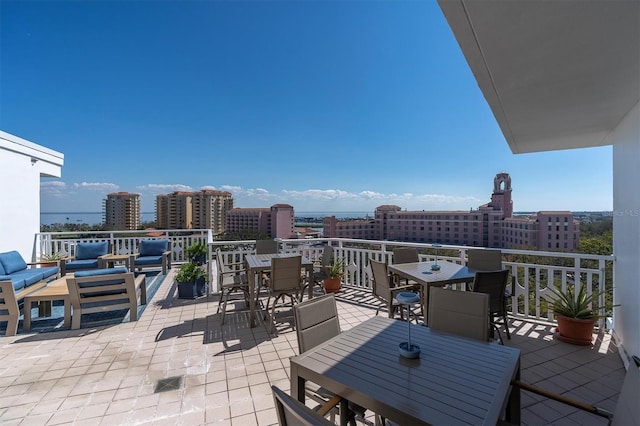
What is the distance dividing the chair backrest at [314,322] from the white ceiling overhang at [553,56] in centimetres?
191

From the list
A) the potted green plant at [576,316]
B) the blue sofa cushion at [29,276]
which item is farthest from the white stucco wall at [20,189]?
the potted green plant at [576,316]

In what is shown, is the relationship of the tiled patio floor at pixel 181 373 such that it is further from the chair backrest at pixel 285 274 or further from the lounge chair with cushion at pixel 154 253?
the lounge chair with cushion at pixel 154 253

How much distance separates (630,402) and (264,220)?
1575 centimetres

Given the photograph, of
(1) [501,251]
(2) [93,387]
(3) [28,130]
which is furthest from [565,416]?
(3) [28,130]

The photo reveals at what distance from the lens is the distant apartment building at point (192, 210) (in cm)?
1507

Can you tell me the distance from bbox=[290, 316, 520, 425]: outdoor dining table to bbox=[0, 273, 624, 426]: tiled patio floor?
0.98 metres

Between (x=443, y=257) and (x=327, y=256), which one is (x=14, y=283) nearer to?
(x=327, y=256)

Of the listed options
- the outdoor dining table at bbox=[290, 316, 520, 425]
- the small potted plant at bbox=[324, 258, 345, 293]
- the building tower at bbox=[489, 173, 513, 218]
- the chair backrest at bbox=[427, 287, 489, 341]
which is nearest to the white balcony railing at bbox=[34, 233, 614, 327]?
the small potted plant at bbox=[324, 258, 345, 293]

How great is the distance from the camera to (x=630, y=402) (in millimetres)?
1082

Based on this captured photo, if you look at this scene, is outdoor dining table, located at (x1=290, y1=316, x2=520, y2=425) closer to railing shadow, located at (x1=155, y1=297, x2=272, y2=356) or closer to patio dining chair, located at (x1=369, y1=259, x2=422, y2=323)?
patio dining chair, located at (x1=369, y1=259, x2=422, y2=323)

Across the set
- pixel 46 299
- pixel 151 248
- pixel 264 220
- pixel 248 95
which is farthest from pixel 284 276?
pixel 264 220

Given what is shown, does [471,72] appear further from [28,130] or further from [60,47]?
[28,130]

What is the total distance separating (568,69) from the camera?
6.61 feet

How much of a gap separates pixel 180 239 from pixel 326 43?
7517 mm
